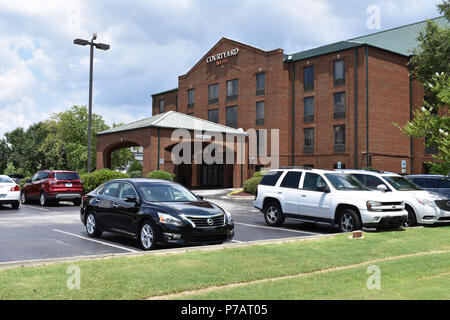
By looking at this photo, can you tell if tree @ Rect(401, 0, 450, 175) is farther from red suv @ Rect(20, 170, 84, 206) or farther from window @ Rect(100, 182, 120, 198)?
red suv @ Rect(20, 170, 84, 206)

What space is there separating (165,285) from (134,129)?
30.1m

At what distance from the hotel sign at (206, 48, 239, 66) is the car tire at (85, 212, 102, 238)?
125 feet

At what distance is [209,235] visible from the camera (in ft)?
30.4

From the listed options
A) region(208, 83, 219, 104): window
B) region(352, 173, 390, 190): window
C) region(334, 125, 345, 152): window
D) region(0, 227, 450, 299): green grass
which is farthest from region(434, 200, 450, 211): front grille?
region(208, 83, 219, 104): window

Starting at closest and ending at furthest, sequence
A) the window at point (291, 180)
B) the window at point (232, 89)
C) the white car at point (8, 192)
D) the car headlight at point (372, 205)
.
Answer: the car headlight at point (372, 205)
the window at point (291, 180)
the white car at point (8, 192)
the window at point (232, 89)

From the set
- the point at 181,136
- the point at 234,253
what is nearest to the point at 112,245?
the point at 234,253

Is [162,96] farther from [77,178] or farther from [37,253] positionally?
[37,253]

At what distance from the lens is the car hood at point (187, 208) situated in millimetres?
9227

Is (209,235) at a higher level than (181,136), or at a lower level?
lower

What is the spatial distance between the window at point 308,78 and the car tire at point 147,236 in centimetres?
3445

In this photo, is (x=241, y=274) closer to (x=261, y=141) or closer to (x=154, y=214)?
(x=154, y=214)

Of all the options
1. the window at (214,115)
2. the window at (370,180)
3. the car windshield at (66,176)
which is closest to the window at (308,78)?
the window at (214,115)

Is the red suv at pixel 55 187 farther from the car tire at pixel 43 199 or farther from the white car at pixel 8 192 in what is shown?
the white car at pixel 8 192

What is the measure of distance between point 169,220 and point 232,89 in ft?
131
